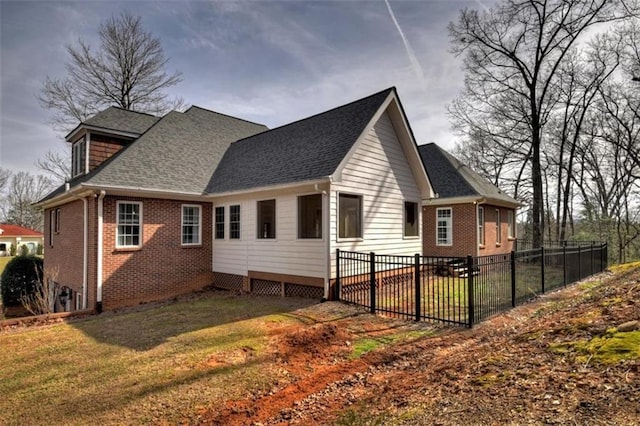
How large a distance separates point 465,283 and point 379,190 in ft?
13.0

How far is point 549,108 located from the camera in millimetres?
25453

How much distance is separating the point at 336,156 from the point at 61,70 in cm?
2219

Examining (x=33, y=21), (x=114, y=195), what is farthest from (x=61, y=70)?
(x=114, y=195)

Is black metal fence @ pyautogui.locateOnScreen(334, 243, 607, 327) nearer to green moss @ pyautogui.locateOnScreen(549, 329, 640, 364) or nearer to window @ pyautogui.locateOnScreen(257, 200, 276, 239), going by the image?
green moss @ pyautogui.locateOnScreen(549, 329, 640, 364)

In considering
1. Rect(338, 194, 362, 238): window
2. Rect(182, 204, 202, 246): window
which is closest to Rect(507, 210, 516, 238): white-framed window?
Rect(338, 194, 362, 238): window

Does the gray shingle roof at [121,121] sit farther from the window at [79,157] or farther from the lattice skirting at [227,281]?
the lattice skirting at [227,281]

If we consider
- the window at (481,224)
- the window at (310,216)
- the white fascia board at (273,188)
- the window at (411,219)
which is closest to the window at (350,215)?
the window at (310,216)

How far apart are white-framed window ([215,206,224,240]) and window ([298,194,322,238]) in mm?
4032

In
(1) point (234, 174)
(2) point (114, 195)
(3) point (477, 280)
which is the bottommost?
(3) point (477, 280)

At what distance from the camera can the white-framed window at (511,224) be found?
68.3 feet

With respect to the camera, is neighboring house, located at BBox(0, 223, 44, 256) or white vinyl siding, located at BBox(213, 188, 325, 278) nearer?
white vinyl siding, located at BBox(213, 188, 325, 278)

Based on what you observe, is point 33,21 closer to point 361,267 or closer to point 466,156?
point 361,267

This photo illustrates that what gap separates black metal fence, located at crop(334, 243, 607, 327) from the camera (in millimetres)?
7766

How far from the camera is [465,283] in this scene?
9844mm
